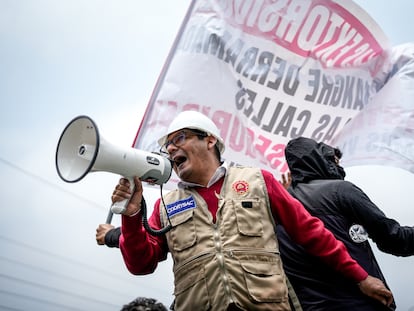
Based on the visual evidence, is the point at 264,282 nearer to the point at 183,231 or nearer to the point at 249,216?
the point at 249,216

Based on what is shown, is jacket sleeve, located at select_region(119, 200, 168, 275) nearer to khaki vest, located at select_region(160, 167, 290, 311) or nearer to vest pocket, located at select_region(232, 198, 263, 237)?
khaki vest, located at select_region(160, 167, 290, 311)

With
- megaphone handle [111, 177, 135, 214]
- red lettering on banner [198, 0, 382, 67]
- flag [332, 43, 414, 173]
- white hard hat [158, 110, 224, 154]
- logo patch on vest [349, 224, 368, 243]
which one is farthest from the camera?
red lettering on banner [198, 0, 382, 67]

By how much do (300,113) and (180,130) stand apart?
2953 millimetres

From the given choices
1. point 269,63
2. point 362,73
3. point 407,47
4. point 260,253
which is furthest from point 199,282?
point 407,47

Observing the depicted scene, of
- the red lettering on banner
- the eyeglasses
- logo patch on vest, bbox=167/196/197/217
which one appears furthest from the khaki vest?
the red lettering on banner

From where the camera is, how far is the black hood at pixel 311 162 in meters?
2.79

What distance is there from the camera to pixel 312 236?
2.25m

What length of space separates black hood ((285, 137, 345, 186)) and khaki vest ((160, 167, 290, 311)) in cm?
58

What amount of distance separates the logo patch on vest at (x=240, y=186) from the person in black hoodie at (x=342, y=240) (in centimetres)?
54

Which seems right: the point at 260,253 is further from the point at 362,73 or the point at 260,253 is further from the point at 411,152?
the point at 362,73

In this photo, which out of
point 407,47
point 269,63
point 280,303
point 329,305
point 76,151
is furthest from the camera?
point 407,47

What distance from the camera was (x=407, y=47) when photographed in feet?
18.9

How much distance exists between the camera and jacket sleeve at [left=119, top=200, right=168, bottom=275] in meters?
2.18

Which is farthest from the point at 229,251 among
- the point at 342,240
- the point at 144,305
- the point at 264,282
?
the point at 144,305
